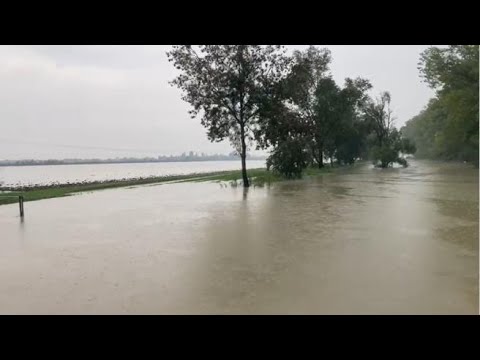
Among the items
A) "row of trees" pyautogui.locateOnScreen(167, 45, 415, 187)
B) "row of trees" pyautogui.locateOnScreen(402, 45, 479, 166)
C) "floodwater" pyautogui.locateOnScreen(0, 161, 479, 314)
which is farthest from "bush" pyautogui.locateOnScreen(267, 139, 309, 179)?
"floodwater" pyautogui.locateOnScreen(0, 161, 479, 314)

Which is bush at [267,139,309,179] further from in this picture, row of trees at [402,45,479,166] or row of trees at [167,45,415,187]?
row of trees at [402,45,479,166]

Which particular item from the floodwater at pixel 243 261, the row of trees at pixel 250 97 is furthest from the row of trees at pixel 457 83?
the floodwater at pixel 243 261

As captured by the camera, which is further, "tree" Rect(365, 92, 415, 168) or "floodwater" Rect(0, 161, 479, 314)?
"tree" Rect(365, 92, 415, 168)

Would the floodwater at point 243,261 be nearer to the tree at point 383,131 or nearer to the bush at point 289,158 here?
the bush at point 289,158

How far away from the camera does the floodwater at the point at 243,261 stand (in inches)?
208

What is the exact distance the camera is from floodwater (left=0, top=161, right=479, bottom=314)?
→ 5.27m

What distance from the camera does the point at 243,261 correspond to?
7.42 metres

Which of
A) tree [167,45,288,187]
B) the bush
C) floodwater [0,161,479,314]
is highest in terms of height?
tree [167,45,288,187]
